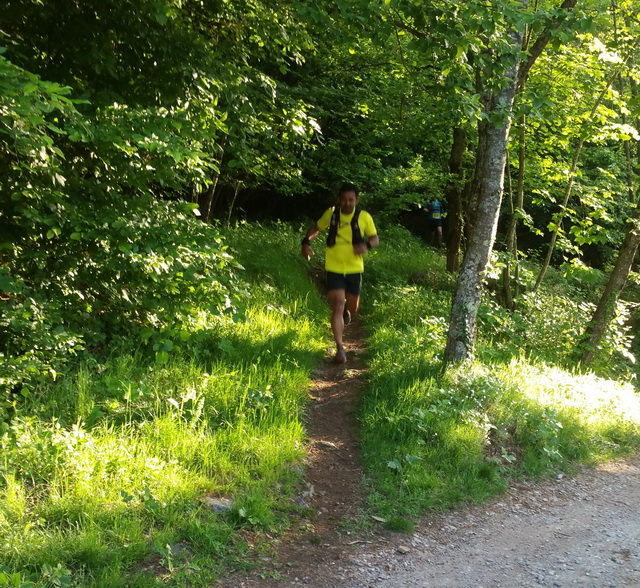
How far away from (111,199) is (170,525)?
9.90 ft

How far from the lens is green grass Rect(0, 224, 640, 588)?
3.05 metres

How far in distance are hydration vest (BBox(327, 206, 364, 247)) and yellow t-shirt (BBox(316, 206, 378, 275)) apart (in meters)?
0.04

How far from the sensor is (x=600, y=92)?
9.05 metres

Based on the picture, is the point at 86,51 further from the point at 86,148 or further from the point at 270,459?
the point at 270,459

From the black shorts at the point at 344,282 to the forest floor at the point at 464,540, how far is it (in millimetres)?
2157

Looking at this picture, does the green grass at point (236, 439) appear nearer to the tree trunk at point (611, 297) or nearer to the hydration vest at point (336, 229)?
the tree trunk at point (611, 297)

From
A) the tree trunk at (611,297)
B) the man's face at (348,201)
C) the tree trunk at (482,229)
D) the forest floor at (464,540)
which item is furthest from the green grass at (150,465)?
the tree trunk at (611,297)

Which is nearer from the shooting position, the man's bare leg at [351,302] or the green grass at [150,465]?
the green grass at [150,465]

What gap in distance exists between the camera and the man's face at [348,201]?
643cm

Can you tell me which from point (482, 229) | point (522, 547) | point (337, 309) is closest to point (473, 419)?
point (522, 547)

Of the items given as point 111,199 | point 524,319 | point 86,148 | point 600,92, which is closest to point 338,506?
point 111,199

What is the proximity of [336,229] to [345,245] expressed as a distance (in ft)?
0.76

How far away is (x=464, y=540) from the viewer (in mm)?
3775

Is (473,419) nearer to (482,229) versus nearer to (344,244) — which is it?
(482,229)
